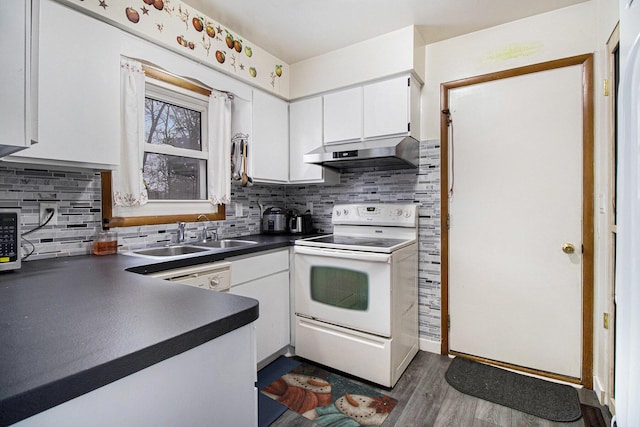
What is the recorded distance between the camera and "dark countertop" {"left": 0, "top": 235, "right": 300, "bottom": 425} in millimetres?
498

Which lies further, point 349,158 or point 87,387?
point 349,158

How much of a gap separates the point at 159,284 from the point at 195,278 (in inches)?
26.2

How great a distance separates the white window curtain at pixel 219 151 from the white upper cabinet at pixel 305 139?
0.61 meters

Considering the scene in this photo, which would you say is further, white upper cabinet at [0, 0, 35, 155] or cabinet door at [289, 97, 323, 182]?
cabinet door at [289, 97, 323, 182]

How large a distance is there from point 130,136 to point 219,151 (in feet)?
2.22

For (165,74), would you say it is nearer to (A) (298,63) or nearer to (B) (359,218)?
(A) (298,63)

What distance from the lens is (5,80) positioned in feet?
2.73

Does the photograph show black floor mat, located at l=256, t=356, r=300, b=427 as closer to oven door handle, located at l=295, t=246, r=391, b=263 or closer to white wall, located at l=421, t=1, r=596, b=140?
oven door handle, located at l=295, t=246, r=391, b=263

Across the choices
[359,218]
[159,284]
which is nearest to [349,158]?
[359,218]

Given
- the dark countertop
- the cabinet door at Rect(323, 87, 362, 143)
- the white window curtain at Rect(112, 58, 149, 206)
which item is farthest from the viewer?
the cabinet door at Rect(323, 87, 362, 143)

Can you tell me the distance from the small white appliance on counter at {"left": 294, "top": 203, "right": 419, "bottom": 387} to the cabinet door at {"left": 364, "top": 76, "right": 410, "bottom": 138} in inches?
23.4

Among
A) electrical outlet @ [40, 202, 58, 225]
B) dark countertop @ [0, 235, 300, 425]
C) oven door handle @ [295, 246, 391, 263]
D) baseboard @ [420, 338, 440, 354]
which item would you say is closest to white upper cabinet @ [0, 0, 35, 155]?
dark countertop @ [0, 235, 300, 425]

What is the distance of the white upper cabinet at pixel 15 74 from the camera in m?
0.83

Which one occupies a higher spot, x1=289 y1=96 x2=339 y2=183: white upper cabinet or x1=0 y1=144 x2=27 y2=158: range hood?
x1=289 y1=96 x2=339 y2=183: white upper cabinet
